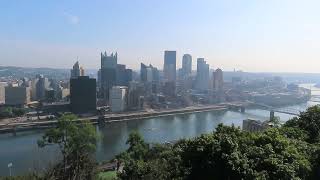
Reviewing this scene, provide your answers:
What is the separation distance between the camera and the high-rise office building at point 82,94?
2244cm

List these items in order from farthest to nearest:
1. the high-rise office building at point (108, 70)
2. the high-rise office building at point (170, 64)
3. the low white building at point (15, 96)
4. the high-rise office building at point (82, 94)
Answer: the high-rise office building at point (170, 64)
the high-rise office building at point (108, 70)
the low white building at point (15, 96)
the high-rise office building at point (82, 94)

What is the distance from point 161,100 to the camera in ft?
102

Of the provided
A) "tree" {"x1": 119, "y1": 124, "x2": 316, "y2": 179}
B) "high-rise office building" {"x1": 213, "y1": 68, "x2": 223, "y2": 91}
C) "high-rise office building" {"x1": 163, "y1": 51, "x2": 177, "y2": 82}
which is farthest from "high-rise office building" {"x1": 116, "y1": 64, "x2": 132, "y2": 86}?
"tree" {"x1": 119, "y1": 124, "x2": 316, "y2": 179}

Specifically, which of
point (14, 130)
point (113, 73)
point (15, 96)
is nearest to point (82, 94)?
point (15, 96)

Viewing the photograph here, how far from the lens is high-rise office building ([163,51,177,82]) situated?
1895 inches

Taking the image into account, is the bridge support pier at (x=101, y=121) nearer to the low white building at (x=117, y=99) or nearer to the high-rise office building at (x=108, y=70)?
the low white building at (x=117, y=99)

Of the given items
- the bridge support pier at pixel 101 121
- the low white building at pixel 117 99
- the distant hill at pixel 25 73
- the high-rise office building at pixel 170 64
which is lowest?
the bridge support pier at pixel 101 121

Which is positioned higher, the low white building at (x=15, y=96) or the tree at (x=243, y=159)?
the tree at (x=243, y=159)

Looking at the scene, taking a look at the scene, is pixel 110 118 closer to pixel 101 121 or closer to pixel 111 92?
pixel 101 121

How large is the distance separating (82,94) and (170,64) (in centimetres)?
2654

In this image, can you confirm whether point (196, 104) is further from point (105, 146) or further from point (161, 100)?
point (105, 146)

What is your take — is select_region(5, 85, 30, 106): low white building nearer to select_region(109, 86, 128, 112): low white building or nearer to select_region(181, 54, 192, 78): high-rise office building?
select_region(109, 86, 128, 112): low white building

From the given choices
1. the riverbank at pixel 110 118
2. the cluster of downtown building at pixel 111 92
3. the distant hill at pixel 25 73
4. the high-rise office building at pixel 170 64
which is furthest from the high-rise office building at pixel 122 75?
the distant hill at pixel 25 73

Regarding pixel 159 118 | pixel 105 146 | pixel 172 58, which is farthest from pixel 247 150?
pixel 172 58
